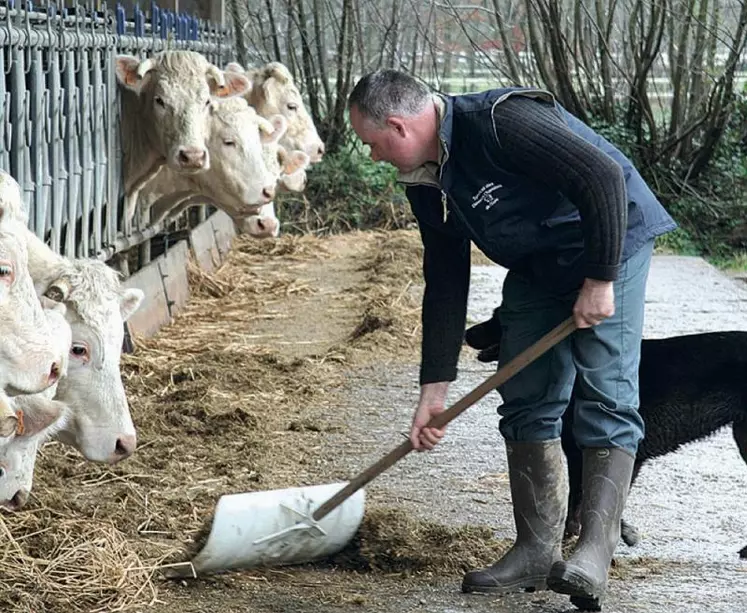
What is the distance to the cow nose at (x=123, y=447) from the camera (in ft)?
18.6

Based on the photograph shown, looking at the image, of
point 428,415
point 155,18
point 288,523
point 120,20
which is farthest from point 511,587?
point 155,18

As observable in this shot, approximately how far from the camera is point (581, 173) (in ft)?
14.9

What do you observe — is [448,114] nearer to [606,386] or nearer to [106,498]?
[606,386]

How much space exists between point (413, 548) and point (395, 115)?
5.79ft

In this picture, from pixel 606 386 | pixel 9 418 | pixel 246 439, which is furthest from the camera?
pixel 246 439

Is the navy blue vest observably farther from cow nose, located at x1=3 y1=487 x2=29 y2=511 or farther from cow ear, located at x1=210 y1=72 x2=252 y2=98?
cow ear, located at x1=210 y1=72 x2=252 y2=98

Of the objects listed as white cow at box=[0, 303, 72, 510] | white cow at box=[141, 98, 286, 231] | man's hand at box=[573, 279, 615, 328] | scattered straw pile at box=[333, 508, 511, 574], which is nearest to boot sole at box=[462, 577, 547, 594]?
scattered straw pile at box=[333, 508, 511, 574]

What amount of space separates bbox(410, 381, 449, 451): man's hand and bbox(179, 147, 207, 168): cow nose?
5067 mm

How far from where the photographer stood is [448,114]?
4.75 meters

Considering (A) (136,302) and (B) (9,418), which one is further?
(A) (136,302)

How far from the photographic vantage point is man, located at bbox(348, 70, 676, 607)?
4605 millimetres

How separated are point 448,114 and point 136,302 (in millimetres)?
1973

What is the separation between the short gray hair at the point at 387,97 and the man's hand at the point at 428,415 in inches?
44.4

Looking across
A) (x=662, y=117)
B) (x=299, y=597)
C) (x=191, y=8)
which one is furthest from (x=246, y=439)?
(x=662, y=117)
